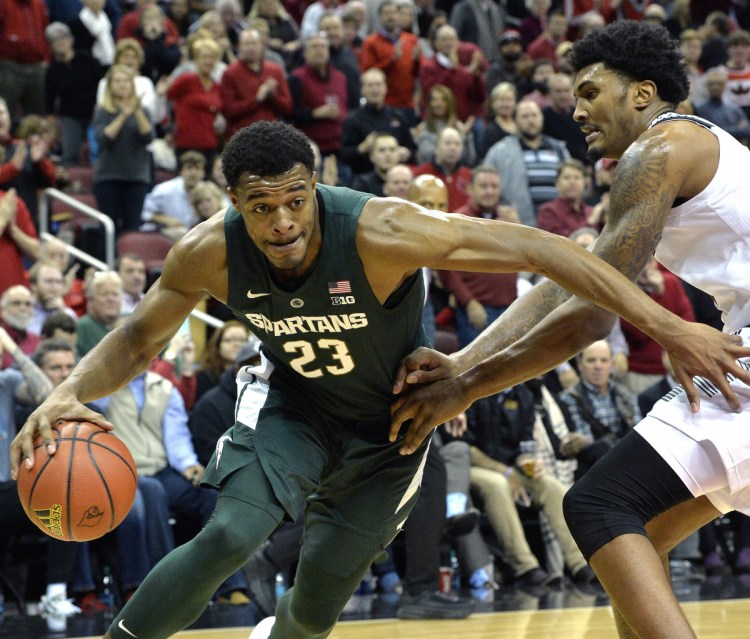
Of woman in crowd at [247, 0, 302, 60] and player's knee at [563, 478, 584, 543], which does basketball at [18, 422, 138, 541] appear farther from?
woman in crowd at [247, 0, 302, 60]

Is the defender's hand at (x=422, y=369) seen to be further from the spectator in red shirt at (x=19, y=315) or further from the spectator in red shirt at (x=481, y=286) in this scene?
the spectator in red shirt at (x=481, y=286)

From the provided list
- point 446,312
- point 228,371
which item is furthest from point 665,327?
point 446,312

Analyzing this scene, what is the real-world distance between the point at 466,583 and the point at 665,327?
16.0 feet

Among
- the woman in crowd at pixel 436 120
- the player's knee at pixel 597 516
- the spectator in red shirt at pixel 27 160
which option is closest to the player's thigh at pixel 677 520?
the player's knee at pixel 597 516

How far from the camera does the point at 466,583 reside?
315 inches

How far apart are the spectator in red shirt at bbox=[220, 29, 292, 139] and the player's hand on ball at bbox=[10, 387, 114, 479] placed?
767 centimetres

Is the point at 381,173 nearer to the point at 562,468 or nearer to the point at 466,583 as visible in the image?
the point at 562,468

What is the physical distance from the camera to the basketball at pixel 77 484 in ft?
12.4

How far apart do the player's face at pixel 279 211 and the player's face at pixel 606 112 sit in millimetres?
931

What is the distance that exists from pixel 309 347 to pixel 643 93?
1.36 m

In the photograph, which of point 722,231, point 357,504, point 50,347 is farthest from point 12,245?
point 722,231

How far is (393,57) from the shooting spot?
1309 cm

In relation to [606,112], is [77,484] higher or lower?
lower

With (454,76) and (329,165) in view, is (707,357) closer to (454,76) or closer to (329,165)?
(329,165)
